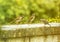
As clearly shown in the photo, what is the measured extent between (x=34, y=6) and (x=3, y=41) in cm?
102

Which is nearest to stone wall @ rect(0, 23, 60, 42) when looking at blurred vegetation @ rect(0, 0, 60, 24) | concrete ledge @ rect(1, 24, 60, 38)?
concrete ledge @ rect(1, 24, 60, 38)

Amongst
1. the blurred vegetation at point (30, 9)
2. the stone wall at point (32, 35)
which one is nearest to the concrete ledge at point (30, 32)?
the stone wall at point (32, 35)

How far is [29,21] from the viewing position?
4359mm

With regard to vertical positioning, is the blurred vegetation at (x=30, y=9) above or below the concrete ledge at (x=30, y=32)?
above

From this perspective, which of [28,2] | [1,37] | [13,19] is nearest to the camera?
[1,37]

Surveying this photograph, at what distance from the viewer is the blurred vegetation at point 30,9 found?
4613mm

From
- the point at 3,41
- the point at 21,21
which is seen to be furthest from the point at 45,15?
the point at 3,41

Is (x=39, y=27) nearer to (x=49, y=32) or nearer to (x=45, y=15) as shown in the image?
(x=49, y=32)

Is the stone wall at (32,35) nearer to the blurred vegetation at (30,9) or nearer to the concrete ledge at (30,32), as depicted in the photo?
the concrete ledge at (30,32)

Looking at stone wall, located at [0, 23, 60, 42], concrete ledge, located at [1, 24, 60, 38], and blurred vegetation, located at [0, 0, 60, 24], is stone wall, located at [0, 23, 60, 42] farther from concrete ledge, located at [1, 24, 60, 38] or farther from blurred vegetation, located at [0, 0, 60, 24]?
blurred vegetation, located at [0, 0, 60, 24]

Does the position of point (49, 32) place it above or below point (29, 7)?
below

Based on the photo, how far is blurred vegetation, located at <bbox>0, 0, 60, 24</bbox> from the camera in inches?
182

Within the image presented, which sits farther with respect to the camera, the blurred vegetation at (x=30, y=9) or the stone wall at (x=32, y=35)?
the blurred vegetation at (x=30, y=9)

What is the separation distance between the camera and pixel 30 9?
189 inches
